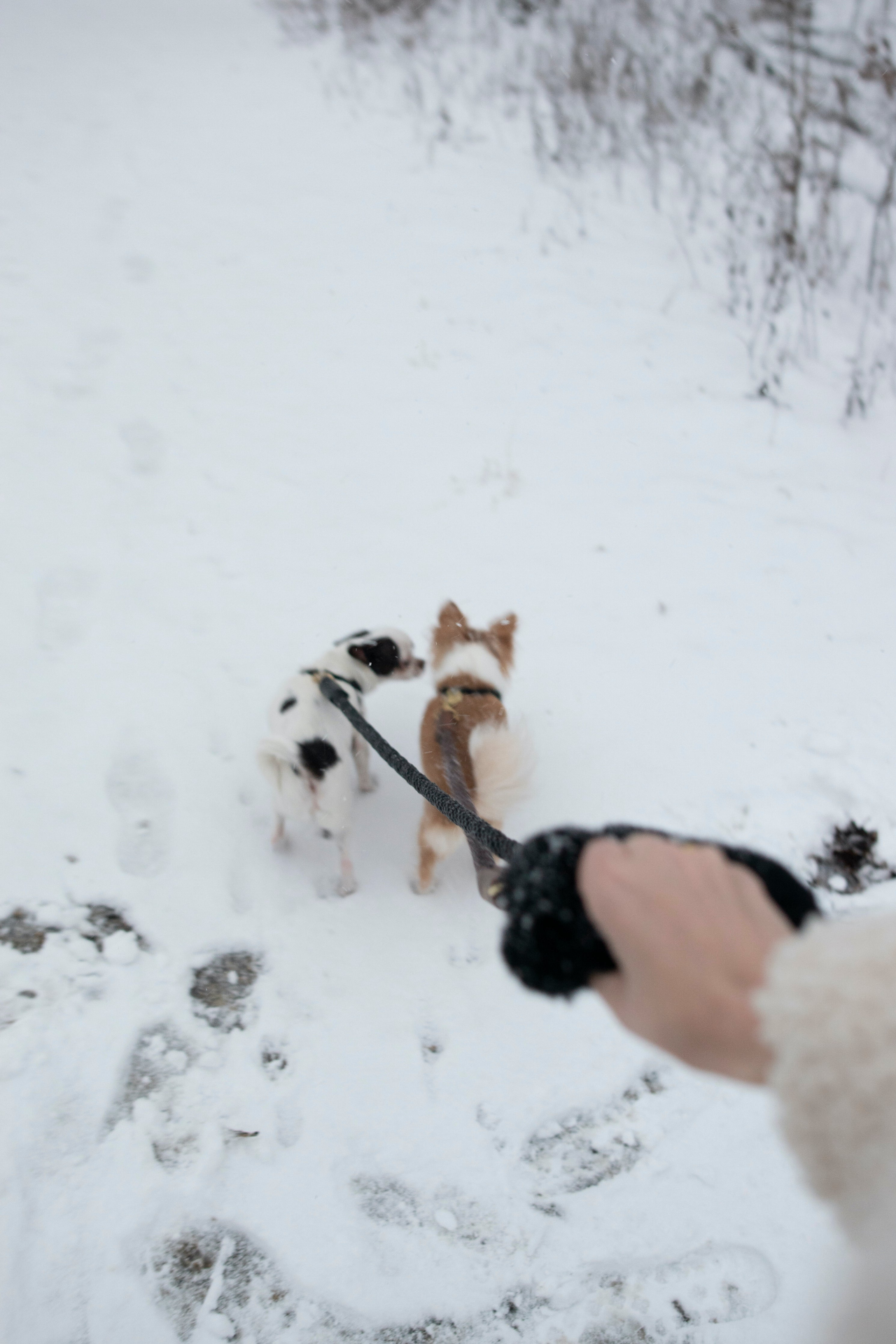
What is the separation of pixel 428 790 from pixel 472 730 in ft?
1.94

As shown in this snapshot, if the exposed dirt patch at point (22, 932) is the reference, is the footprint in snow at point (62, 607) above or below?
above

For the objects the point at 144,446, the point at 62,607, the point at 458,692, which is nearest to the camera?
the point at 458,692

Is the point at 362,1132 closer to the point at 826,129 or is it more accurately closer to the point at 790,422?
the point at 790,422

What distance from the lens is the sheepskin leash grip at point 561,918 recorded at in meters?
0.77

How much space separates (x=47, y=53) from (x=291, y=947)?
10.4 meters

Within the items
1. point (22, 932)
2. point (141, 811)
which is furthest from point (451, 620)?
point (22, 932)

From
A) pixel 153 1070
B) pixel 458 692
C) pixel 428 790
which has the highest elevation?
pixel 428 790

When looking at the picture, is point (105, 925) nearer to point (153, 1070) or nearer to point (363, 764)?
point (153, 1070)

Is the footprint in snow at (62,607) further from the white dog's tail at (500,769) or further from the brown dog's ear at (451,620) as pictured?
the white dog's tail at (500,769)

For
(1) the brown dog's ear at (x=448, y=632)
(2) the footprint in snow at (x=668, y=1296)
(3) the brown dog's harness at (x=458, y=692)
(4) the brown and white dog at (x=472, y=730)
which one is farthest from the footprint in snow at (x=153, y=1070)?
(1) the brown dog's ear at (x=448, y=632)

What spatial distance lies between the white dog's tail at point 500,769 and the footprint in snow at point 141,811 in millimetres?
1156

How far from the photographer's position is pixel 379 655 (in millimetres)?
2852

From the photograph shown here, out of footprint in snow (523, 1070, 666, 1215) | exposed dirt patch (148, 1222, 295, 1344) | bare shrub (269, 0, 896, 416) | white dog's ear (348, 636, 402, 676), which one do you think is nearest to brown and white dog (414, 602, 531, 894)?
white dog's ear (348, 636, 402, 676)

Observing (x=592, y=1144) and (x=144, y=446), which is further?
(x=144, y=446)
